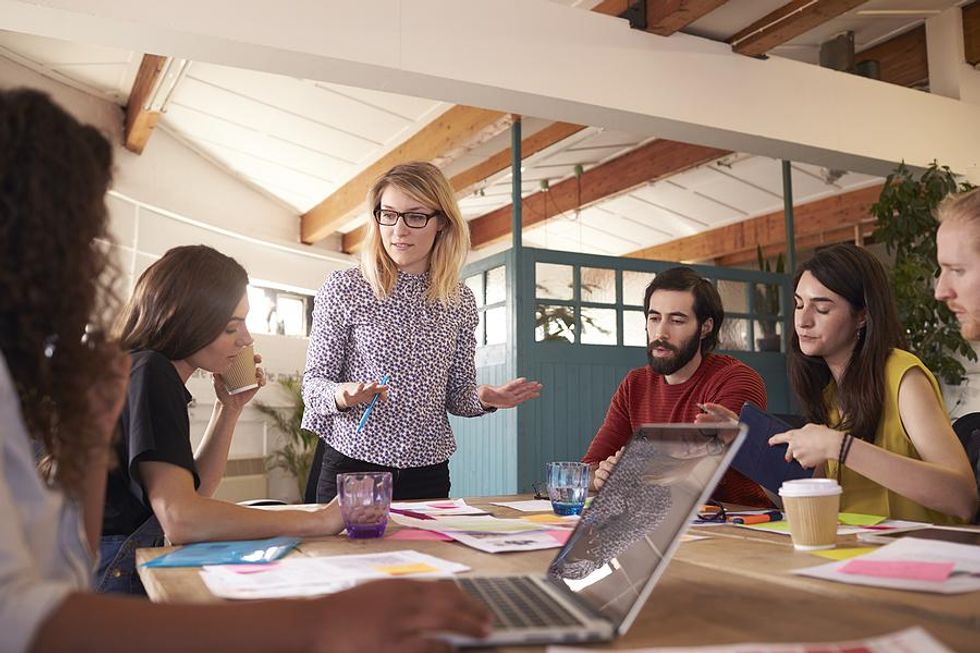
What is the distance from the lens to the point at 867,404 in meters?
1.88

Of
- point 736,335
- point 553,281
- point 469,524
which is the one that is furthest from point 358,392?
point 736,335

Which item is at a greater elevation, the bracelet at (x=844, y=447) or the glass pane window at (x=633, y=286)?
the glass pane window at (x=633, y=286)

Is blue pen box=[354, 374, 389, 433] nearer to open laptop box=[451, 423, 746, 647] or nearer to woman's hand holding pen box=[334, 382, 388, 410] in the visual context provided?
woman's hand holding pen box=[334, 382, 388, 410]

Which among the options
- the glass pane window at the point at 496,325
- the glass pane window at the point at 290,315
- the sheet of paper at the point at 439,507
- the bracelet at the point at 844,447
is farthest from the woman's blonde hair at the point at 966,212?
the glass pane window at the point at 290,315

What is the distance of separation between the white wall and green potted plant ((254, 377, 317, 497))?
0.28 ft

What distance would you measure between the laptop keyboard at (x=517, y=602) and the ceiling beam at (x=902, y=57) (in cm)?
523

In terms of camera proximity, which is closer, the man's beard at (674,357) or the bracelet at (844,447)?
the bracelet at (844,447)

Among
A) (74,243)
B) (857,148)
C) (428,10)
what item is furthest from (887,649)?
(857,148)

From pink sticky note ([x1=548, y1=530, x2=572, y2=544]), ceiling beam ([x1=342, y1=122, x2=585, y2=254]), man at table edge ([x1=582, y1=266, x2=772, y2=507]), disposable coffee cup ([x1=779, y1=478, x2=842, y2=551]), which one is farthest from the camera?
ceiling beam ([x1=342, y1=122, x2=585, y2=254])

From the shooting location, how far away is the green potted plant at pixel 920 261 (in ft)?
15.4

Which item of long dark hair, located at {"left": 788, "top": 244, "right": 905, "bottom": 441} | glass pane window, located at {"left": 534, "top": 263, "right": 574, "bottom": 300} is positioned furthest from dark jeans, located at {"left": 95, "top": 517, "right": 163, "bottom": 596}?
glass pane window, located at {"left": 534, "top": 263, "right": 574, "bottom": 300}

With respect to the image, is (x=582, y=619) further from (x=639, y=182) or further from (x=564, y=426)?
(x=639, y=182)

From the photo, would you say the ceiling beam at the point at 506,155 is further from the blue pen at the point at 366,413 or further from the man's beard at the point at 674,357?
the blue pen at the point at 366,413

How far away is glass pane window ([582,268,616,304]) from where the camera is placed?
4.70 m
